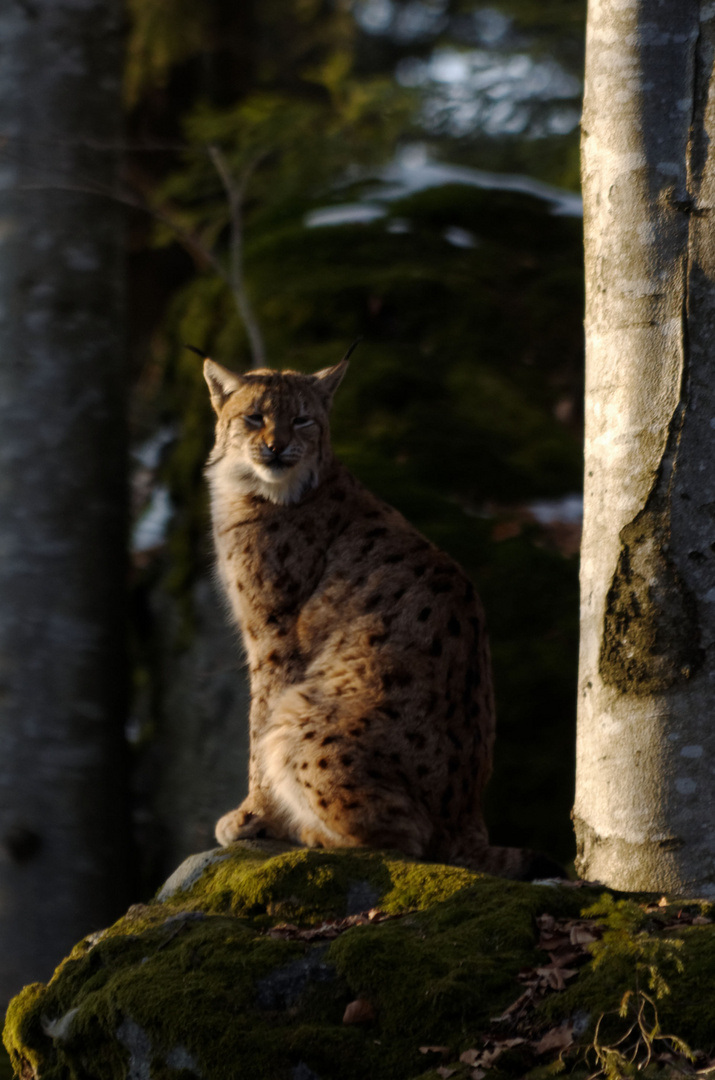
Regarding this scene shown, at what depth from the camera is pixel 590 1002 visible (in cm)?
257

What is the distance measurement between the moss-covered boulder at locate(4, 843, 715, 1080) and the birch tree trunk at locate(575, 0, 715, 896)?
1.05 ft

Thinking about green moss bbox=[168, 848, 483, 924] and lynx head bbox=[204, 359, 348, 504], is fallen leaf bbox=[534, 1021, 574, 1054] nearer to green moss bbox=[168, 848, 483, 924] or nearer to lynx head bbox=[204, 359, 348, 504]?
green moss bbox=[168, 848, 483, 924]

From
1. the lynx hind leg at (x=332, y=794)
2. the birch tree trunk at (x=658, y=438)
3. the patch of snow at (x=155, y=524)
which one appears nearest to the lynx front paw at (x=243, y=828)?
the lynx hind leg at (x=332, y=794)

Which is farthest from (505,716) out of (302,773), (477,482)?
(302,773)

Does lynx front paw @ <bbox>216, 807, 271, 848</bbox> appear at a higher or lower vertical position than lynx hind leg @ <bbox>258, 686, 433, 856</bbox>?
lower

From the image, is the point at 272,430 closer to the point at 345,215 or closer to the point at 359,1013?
the point at 359,1013

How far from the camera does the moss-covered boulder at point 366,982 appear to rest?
260 cm

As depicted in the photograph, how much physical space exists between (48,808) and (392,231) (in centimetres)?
434

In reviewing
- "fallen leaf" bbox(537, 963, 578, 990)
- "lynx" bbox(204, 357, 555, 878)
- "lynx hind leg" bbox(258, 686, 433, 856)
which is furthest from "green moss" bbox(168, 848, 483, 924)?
"fallen leaf" bbox(537, 963, 578, 990)

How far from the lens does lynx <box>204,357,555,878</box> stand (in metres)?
3.73

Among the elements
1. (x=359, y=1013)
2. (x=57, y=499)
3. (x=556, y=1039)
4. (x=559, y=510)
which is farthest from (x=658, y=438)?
(x=57, y=499)

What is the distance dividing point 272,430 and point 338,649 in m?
0.87

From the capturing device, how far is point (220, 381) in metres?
4.48

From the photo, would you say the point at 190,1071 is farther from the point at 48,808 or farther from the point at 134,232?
the point at 134,232
